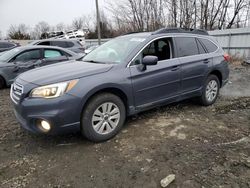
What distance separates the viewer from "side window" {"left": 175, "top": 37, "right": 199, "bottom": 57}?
15.5 ft

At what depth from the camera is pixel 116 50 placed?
4.39 meters

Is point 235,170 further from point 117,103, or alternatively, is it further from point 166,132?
point 117,103

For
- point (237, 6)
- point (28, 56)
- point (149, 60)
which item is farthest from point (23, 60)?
point (237, 6)

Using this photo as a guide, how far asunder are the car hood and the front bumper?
0.93 ft

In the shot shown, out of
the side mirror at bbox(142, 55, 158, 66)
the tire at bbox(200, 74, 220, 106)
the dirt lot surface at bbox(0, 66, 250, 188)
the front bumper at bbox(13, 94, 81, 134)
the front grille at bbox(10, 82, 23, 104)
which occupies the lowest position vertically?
the dirt lot surface at bbox(0, 66, 250, 188)

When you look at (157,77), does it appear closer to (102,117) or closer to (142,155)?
(102,117)

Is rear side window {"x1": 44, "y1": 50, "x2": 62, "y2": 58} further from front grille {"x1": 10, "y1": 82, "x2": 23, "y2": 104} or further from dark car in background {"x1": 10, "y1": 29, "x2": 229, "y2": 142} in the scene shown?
front grille {"x1": 10, "y1": 82, "x2": 23, "y2": 104}

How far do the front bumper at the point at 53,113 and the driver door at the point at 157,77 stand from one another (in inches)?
43.1

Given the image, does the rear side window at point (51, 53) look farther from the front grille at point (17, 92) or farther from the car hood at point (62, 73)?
the front grille at point (17, 92)

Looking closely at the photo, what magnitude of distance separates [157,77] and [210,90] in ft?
5.87

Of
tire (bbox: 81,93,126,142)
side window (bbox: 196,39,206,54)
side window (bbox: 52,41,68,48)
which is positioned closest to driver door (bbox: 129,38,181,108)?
tire (bbox: 81,93,126,142)

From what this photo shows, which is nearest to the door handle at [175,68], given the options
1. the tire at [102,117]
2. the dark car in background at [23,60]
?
the tire at [102,117]

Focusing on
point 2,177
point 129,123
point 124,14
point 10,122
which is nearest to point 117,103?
point 129,123

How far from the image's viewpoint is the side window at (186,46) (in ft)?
15.5
